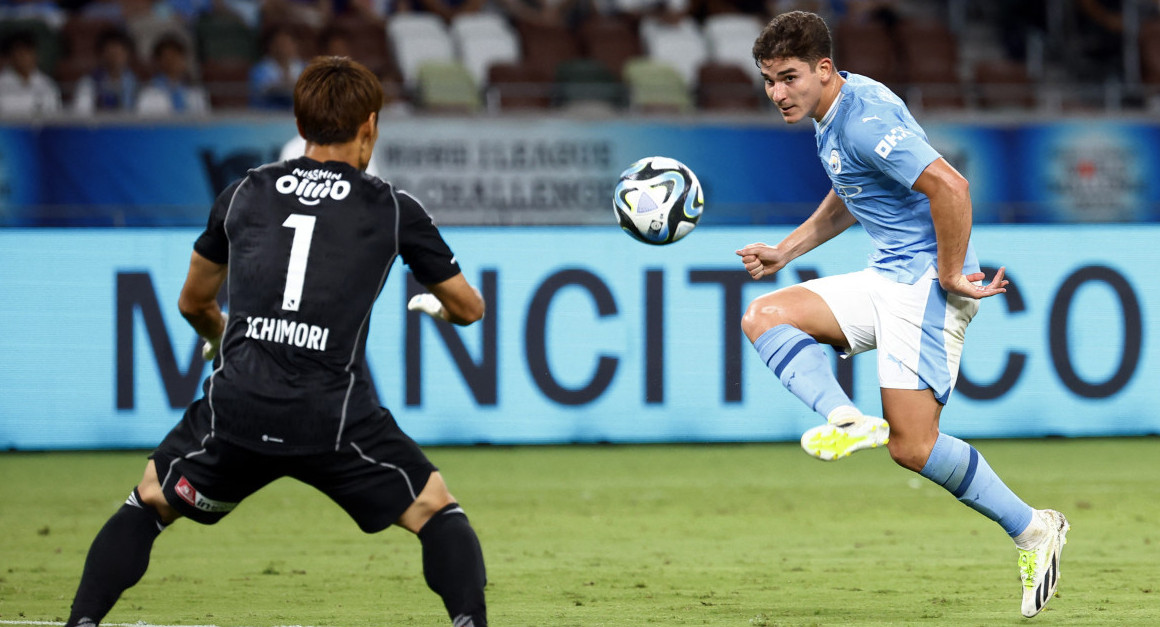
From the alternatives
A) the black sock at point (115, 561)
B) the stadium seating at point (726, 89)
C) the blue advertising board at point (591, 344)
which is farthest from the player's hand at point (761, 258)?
the stadium seating at point (726, 89)

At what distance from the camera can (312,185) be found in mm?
4027

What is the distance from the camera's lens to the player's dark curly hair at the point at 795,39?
5.22 meters

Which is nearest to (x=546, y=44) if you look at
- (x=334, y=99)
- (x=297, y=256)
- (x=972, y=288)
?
(x=972, y=288)

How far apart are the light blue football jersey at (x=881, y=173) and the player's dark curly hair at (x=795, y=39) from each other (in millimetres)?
245

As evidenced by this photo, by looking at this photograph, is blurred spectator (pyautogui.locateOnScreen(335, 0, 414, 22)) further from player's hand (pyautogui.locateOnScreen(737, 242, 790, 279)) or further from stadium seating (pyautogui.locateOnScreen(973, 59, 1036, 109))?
player's hand (pyautogui.locateOnScreen(737, 242, 790, 279))

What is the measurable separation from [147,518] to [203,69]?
10924 mm

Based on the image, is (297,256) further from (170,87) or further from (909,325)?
(170,87)

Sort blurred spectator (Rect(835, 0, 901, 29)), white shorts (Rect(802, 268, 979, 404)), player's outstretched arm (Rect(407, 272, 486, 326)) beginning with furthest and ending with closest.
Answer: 1. blurred spectator (Rect(835, 0, 901, 29))
2. white shorts (Rect(802, 268, 979, 404))
3. player's outstretched arm (Rect(407, 272, 486, 326))

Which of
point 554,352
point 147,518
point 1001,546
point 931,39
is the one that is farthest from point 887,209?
point 931,39

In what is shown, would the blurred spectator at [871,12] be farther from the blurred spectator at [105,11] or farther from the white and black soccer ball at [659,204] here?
the white and black soccer ball at [659,204]

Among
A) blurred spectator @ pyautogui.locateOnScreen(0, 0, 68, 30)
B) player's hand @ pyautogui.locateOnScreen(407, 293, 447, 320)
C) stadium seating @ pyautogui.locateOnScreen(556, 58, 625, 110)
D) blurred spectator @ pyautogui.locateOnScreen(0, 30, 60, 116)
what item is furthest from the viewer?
stadium seating @ pyautogui.locateOnScreen(556, 58, 625, 110)

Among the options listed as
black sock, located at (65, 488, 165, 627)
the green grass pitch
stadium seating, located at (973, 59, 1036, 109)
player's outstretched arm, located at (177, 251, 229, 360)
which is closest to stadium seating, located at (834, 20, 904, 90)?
stadium seating, located at (973, 59, 1036, 109)

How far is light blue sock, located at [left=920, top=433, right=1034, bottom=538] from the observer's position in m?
5.32

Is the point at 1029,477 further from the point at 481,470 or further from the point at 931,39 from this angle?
the point at 931,39
